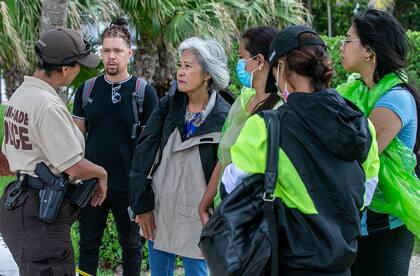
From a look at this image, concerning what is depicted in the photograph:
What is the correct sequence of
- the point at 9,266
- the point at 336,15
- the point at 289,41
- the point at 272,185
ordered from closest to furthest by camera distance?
1. the point at 272,185
2. the point at 289,41
3. the point at 9,266
4. the point at 336,15

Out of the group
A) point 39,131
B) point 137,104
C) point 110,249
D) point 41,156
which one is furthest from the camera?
point 110,249

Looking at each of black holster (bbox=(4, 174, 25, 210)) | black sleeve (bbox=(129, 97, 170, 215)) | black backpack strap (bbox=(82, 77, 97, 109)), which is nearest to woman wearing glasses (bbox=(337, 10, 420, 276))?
black sleeve (bbox=(129, 97, 170, 215))

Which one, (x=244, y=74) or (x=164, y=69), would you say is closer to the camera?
(x=244, y=74)

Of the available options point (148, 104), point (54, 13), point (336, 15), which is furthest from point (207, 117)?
point (336, 15)

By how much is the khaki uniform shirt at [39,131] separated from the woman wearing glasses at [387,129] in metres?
1.49

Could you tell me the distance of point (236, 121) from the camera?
3.83 metres

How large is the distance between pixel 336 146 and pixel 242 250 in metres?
0.53

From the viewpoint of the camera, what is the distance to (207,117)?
4258 millimetres

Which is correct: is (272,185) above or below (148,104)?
above

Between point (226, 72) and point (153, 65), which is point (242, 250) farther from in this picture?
point (153, 65)

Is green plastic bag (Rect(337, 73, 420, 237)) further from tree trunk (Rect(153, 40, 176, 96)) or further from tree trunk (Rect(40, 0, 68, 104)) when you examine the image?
tree trunk (Rect(153, 40, 176, 96))

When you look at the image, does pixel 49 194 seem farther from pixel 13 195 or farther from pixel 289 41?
pixel 289 41

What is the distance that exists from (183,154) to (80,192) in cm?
66

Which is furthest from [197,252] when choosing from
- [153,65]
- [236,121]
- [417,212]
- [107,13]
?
[153,65]
